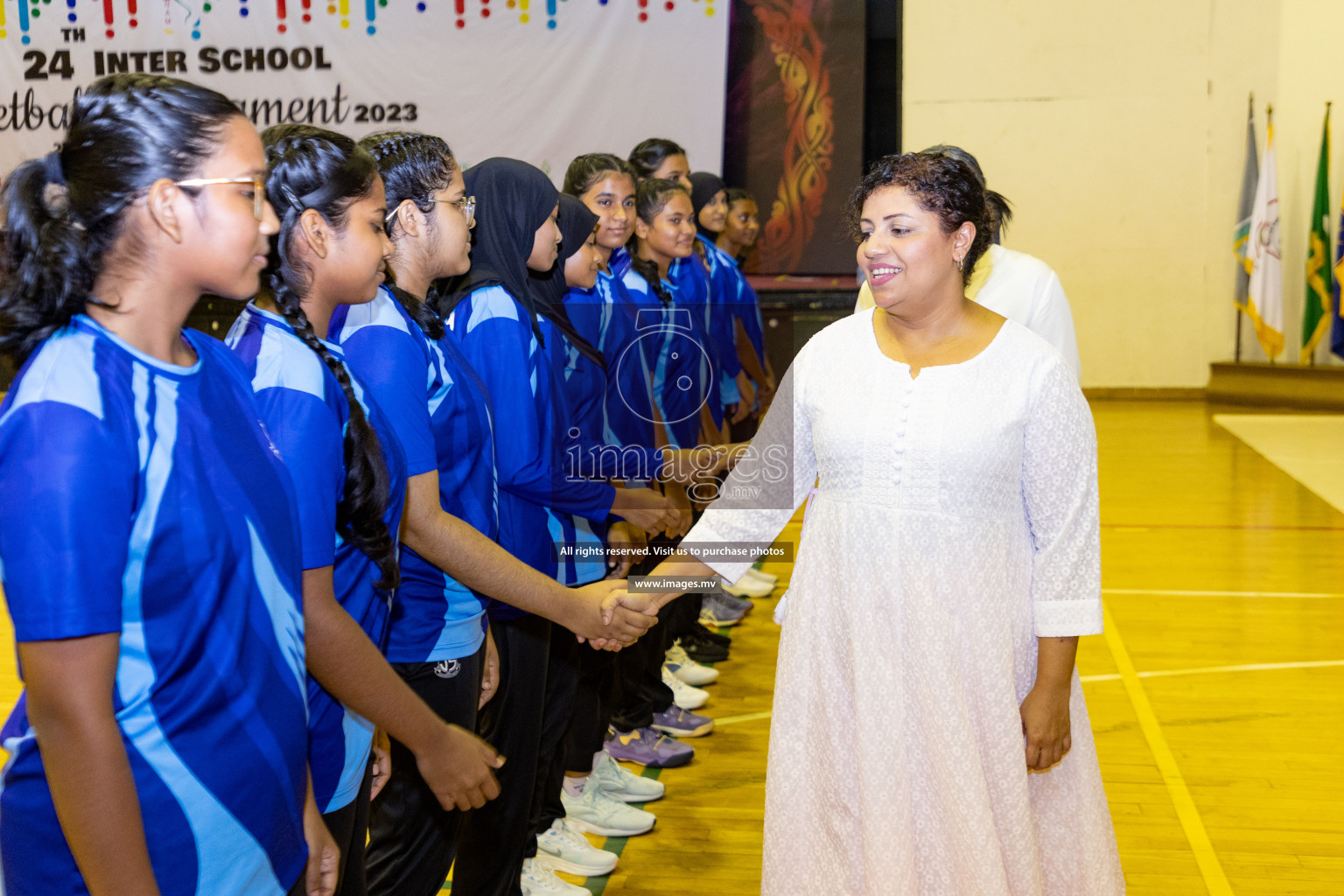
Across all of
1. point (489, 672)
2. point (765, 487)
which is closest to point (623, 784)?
point (489, 672)

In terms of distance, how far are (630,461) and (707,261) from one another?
231 cm

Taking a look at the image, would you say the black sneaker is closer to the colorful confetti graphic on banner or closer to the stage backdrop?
the stage backdrop

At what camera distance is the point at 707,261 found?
502 centimetres

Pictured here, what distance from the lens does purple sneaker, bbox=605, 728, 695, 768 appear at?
3156 millimetres

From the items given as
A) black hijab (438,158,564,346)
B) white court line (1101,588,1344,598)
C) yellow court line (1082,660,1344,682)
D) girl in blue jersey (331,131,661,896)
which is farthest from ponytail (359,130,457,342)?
white court line (1101,588,1344,598)

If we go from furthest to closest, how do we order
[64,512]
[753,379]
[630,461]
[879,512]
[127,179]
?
[753,379], [630,461], [879,512], [127,179], [64,512]

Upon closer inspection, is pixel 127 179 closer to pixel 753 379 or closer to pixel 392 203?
pixel 392 203

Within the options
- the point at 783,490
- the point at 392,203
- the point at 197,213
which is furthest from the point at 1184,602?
the point at 197,213

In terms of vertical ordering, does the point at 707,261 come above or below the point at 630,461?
above

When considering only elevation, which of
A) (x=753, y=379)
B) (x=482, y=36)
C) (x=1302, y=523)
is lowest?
(x=1302, y=523)

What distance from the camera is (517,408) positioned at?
209 centimetres

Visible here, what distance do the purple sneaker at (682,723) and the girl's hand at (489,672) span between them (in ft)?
4.33

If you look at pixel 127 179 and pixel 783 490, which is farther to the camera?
pixel 783 490

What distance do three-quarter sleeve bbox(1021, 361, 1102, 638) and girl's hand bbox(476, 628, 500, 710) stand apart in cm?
98
